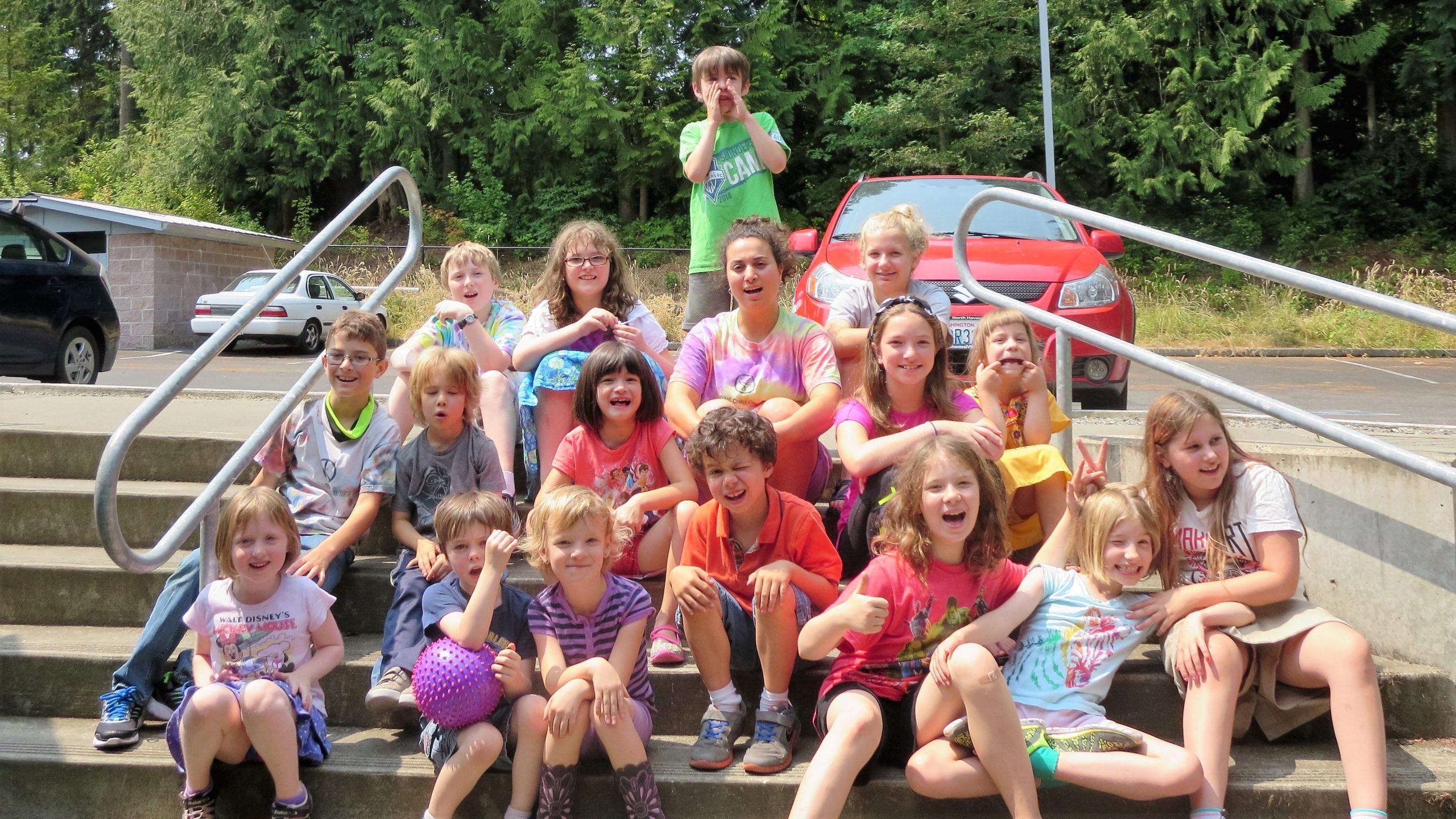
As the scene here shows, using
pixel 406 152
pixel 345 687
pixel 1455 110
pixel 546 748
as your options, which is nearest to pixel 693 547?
pixel 546 748

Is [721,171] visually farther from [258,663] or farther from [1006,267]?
[258,663]

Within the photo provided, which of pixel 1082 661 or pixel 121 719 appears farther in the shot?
pixel 121 719

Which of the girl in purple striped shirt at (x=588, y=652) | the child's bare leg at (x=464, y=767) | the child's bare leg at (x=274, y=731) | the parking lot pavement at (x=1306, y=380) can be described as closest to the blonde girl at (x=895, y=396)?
the girl in purple striped shirt at (x=588, y=652)

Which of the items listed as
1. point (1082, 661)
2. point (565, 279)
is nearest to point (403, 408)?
point (565, 279)

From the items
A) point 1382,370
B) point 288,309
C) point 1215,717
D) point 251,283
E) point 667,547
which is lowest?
point 1215,717

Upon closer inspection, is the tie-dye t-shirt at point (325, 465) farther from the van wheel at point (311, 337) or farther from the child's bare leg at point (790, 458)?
the van wheel at point (311, 337)

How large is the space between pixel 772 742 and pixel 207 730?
1382 mm

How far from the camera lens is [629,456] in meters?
3.52

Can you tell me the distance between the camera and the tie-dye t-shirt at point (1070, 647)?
289 centimetres

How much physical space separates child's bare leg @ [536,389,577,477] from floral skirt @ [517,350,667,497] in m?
0.02

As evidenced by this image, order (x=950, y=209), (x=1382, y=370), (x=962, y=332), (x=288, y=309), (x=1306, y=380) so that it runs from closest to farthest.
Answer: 1. (x=962, y=332)
2. (x=950, y=209)
3. (x=1306, y=380)
4. (x=1382, y=370)
5. (x=288, y=309)

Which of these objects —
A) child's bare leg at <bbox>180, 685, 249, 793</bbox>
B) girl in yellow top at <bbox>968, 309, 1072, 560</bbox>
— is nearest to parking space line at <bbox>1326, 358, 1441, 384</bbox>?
girl in yellow top at <bbox>968, 309, 1072, 560</bbox>

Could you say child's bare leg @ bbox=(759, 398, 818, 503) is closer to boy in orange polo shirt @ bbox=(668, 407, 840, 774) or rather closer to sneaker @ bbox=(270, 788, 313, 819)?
Answer: boy in orange polo shirt @ bbox=(668, 407, 840, 774)

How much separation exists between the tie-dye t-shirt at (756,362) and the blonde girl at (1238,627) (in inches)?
42.6
